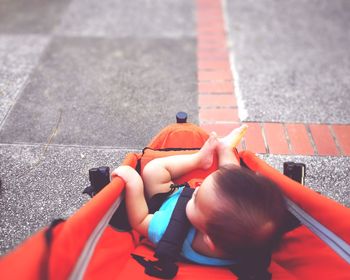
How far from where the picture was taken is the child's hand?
154 centimetres

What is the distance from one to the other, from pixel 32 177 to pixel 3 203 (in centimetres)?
20

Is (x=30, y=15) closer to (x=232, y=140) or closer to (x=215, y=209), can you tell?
(x=232, y=140)

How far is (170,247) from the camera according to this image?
4.82 ft

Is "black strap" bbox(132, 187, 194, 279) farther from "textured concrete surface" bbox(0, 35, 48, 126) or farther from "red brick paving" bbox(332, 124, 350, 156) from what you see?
"textured concrete surface" bbox(0, 35, 48, 126)

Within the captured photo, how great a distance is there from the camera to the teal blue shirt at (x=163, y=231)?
1479 mm

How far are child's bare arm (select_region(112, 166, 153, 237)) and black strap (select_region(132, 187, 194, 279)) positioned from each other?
0.35 ft

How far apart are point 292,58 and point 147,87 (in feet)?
3.61

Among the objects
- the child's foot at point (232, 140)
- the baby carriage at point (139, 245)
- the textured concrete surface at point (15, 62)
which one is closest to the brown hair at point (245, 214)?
the baby carriage at point (139, 245)

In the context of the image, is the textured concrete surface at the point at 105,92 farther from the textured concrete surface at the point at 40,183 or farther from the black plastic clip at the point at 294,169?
the black plastic clip at the point at 294,169

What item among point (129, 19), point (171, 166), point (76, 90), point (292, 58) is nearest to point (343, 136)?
point (292, 58)

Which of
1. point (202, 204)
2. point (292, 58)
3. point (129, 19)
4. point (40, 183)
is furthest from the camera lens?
point (129, 19)

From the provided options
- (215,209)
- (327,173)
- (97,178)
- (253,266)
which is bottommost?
(327,173)

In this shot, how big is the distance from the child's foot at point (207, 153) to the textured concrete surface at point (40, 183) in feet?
2.26

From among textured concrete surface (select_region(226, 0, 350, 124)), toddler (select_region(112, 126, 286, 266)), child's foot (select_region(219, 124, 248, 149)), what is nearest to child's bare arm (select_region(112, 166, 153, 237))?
toddler (select_region(112, 126, 286, 266))
